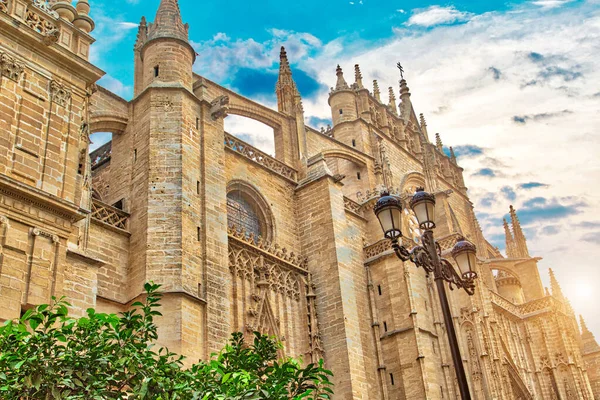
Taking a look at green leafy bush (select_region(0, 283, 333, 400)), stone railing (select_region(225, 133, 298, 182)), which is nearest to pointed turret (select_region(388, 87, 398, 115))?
stone railing (select_region(225, 133, 298, 182))

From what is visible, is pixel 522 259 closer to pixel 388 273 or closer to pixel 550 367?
pixel 550 367

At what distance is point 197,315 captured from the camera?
15.3 m

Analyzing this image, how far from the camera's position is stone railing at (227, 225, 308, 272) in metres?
18.9

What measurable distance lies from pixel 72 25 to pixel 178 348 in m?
6.57

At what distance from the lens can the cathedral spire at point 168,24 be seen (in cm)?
1941

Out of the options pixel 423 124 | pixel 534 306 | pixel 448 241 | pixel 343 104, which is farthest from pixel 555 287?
pixel 343 104

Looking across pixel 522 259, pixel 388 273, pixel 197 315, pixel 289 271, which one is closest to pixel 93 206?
pixel 197 315

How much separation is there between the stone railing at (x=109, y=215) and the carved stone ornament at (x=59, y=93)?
3.80 metres

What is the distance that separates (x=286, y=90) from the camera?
2509cm

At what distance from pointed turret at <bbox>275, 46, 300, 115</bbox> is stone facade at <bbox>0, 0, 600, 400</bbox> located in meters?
0.06

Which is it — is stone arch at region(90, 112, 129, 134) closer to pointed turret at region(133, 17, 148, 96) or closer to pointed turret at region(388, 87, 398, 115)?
pointed turret at region(133, 17, 148, 96)

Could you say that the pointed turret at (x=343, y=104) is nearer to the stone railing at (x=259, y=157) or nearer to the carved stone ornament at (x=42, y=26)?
the stone railing at (x=259, y=157)

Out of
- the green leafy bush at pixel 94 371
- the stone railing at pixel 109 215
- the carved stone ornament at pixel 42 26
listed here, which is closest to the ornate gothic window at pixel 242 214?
the stone railing at pixel 109 215

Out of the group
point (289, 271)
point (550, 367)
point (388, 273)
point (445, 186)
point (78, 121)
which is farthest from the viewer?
point (445, 186)
